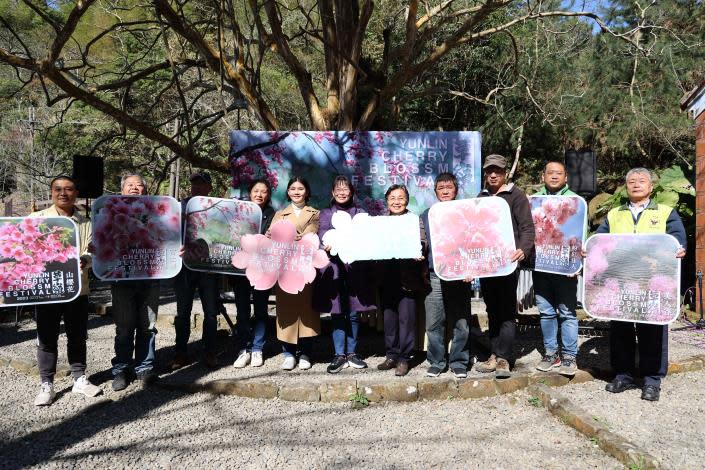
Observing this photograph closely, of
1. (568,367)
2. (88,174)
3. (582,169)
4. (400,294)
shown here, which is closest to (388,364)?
(400,294)

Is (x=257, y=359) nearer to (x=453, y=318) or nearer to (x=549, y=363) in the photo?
(x=453, y=318)

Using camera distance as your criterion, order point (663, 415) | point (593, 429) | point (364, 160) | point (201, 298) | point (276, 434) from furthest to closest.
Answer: point (364, 160) → point (201, 298) → point (663, 415) → point (276, 434) → point (593, 429)

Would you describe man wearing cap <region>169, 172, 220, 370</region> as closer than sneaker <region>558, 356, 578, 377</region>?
No

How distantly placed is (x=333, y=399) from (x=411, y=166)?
2.99 metres

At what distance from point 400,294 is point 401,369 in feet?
1.89

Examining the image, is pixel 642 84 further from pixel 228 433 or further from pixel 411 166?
pixel 228 433

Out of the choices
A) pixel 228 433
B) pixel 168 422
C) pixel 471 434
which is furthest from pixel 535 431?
pixel 168 422

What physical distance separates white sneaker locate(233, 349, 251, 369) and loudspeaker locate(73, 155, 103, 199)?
5.10m

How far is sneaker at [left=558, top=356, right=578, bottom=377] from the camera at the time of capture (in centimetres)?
398

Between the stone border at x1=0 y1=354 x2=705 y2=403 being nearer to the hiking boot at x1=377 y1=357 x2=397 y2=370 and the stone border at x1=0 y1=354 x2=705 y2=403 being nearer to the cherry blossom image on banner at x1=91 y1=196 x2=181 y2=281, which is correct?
the hiking boot at x1=377 y1=357 x2=397 y2=370

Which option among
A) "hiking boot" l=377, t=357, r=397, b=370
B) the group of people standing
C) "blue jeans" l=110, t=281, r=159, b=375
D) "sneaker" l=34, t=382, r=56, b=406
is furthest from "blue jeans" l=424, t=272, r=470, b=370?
"sneaker" l=34, t=382, r=56, b=406

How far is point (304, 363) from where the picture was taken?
172 inches

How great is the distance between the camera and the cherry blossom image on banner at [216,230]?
4152mm

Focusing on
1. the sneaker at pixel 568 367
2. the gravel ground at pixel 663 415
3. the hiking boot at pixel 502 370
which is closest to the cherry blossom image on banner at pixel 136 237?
the hiking boot at pixel 502 370
